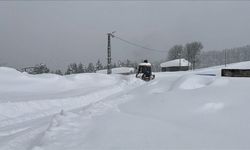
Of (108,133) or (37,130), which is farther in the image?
(37,130)

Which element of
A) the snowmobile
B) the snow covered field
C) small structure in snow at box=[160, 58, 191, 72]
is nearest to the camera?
the snow covered field

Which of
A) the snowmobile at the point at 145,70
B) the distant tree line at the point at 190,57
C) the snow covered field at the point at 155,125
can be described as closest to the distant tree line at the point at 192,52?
the distant tree line at the point at 190,57

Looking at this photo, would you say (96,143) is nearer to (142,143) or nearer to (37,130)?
(142,143)

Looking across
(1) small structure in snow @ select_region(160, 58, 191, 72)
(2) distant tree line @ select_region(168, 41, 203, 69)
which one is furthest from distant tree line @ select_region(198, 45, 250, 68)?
(1) small structure in snow @ select_region(160, 58, 191, 72)

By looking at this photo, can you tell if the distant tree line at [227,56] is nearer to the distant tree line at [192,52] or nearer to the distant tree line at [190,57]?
the distant tree line at [190,57]

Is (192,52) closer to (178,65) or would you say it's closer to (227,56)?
(178,65)

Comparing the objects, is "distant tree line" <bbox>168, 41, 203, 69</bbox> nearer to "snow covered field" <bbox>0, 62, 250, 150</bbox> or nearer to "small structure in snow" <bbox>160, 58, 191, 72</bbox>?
"small structure in snow" <bbox>160, 58, 191, 72</bbox>

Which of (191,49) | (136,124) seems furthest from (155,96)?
(191,49)

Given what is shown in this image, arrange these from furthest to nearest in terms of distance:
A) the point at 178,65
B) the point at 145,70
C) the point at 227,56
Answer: the point at 227,56 < the point at 178,65 < the point at 145,70

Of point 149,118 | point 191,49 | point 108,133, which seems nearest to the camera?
point 108,133

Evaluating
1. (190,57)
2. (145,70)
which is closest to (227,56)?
(190,57)

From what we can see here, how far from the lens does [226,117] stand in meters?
7.39

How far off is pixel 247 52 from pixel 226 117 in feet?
465

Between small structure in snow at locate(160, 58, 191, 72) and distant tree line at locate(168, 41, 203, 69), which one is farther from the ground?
distant tree line at locate(168, 41, 203, 69)
